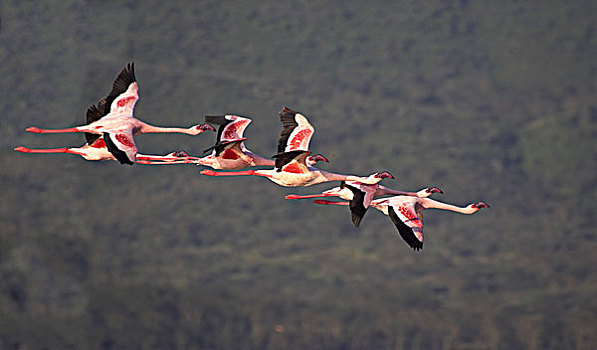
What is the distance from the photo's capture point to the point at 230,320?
32594 mm

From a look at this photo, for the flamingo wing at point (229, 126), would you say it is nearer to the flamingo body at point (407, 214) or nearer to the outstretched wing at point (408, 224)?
the flamingo body at point (407, 214)

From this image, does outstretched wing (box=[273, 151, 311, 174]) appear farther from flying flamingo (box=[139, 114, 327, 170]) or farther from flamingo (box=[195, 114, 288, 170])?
flamingo (box=[195, 114, 288, 170])

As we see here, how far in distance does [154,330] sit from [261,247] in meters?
5.91

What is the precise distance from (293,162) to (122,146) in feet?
9.20

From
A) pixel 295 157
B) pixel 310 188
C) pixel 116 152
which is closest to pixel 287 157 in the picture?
pixel 295 157

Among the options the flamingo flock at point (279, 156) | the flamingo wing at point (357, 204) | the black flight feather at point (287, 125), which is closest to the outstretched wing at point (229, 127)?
the flamingo flock at point (279, 156)

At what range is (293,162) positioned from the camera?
14.7m

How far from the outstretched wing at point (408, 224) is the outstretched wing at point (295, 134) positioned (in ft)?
6.40

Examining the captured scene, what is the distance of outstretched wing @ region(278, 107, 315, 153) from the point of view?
47.4ft

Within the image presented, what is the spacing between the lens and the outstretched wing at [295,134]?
568 inches

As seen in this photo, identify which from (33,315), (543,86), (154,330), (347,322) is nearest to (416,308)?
(347,322)

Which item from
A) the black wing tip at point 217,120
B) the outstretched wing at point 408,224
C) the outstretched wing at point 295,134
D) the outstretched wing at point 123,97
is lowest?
the outstretched wing at point 408,224

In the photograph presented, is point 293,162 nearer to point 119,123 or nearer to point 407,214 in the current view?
point 407,214

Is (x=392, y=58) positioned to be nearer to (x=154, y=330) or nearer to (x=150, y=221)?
(x=150, y=221)
